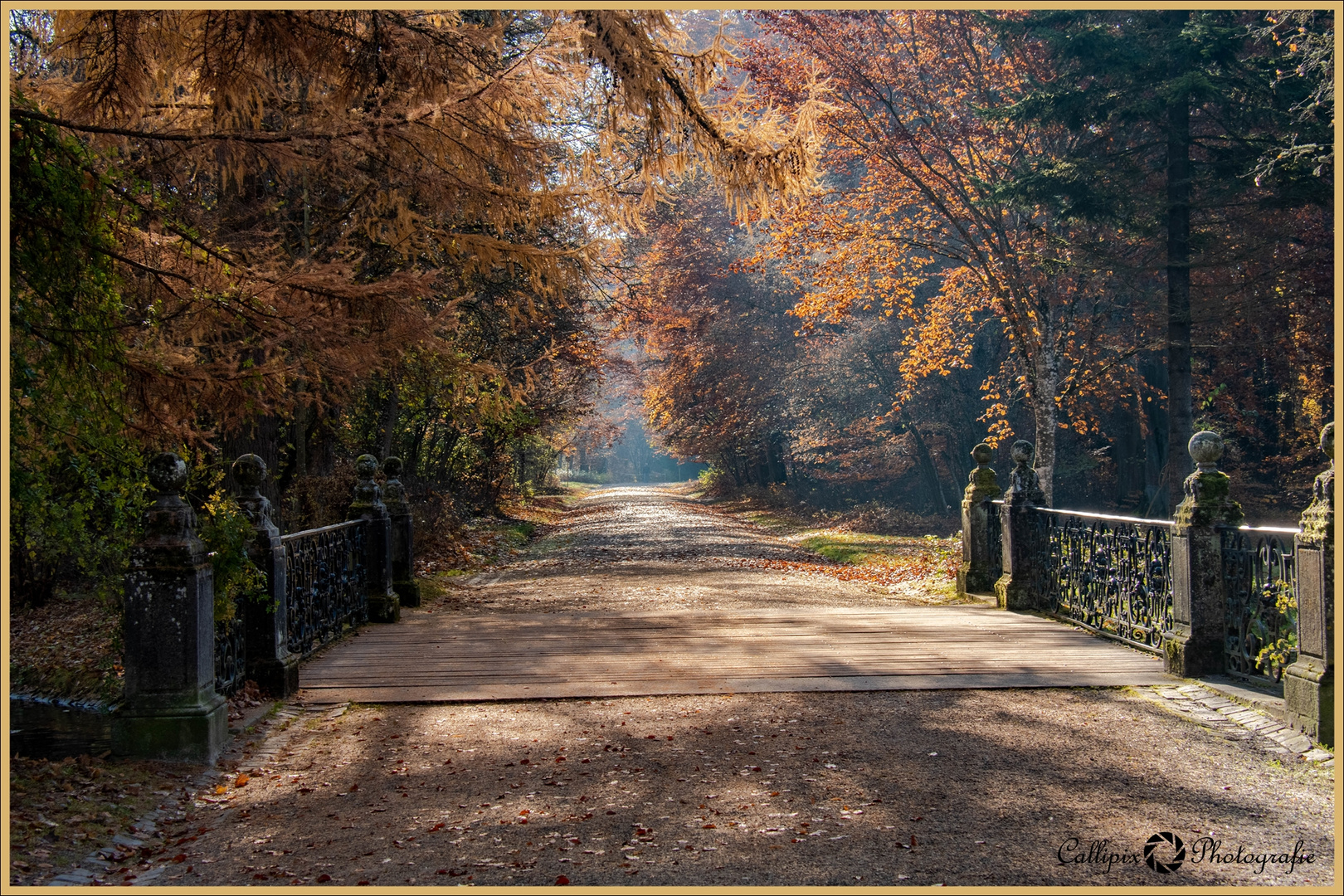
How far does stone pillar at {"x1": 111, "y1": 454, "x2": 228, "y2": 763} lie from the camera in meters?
5.25

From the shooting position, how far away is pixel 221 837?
4316 millimetres

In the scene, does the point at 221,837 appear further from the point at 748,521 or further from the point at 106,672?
the point at 748,521

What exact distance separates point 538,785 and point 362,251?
25.0 ft

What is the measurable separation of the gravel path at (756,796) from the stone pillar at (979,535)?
4999 millimetres

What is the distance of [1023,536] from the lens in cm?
1062

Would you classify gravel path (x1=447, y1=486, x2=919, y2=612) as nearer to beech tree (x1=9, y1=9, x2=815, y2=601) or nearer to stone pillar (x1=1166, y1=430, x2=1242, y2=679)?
beech tree (x1=9, y1=9, x2=815, y2=601)

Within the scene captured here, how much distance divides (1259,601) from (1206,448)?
3.68 ft

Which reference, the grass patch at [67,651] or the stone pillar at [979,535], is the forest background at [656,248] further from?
the stone pillar at [979,535]

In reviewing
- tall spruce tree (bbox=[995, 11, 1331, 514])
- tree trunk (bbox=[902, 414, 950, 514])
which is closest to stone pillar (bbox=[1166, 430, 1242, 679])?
tall spruce tree (bbox=[995, 11, 1331, 514])

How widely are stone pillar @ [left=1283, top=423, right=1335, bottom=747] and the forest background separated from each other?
14.0 feet

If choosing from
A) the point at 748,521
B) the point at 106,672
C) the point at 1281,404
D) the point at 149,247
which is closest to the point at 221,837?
the point at 149,247

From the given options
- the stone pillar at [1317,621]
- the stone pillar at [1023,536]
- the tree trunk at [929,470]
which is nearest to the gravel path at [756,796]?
the stone pillar at [1317,621]

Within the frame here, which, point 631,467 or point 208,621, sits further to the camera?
point 631,467

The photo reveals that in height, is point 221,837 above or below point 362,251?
below
